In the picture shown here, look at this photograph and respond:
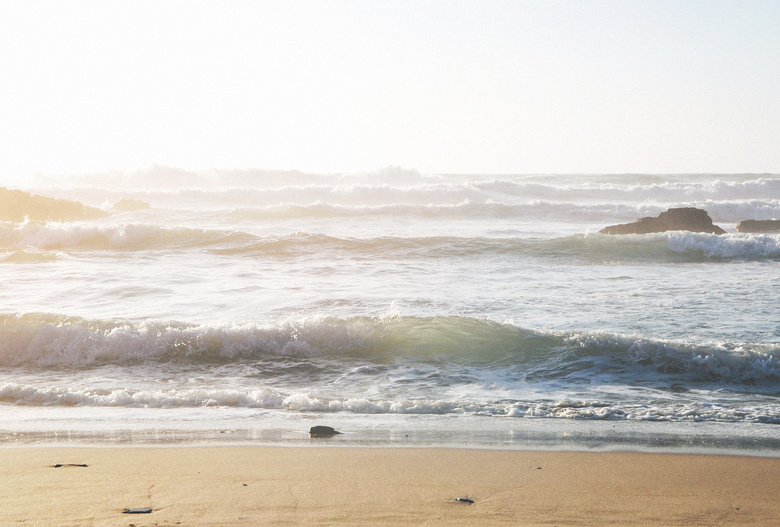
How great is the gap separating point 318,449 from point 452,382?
2167mm

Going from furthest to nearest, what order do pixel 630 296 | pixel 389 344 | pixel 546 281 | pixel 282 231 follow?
pixel 282 231, pixel 546 281, pixel 630 296, pixel 389 344

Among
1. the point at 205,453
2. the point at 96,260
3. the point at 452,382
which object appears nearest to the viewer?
the point at 205,453

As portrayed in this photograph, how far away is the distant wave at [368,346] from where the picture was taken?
248 inches

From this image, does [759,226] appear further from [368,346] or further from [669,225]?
[368,346]

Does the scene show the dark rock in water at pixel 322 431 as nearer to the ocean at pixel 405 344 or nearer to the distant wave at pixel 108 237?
the ocean at pixel 405 344

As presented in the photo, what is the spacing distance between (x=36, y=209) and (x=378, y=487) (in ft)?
76.3

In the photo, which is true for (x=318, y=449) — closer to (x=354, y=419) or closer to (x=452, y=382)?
(x=354, y=419)

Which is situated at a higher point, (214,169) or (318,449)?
(214,169)

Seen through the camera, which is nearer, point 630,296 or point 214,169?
point 630,296

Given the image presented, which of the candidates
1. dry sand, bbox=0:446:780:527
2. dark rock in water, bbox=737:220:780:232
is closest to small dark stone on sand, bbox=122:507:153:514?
dry sand, bbox=0:446:780:527

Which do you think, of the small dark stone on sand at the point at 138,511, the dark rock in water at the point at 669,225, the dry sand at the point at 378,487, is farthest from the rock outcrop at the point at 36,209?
the small dark stone on sand at the point at 138,511

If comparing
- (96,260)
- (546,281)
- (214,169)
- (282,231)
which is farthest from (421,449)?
(214,169)

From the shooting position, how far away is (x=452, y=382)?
20.0 ft

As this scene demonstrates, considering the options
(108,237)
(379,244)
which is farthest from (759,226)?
(108,237)
